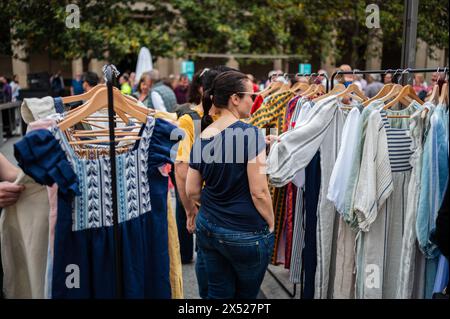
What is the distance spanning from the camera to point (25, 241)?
1.87 meters

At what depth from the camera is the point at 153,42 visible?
12719 millimetres

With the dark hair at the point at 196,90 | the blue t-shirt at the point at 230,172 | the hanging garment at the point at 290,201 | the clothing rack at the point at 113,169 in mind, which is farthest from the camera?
the dark hair at the point at 196,90

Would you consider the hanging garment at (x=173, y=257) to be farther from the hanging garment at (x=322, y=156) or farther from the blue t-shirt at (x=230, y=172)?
the hanging garment at (x=322, y=156)

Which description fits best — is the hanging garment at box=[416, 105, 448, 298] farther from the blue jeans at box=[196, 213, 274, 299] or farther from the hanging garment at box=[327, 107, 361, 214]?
the blue jeans at box=[196, 213, 274, 299]

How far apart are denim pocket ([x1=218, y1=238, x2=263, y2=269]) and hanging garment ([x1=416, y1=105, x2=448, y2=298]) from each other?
0.81 m

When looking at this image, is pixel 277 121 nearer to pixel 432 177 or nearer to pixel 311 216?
pixel 311 216

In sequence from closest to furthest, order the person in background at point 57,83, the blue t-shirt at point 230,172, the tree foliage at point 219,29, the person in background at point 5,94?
the blue t-shirt at point 230,172, the person in background at point 5,94, the tree foliage at point 219,29, the person in background at point 57,83

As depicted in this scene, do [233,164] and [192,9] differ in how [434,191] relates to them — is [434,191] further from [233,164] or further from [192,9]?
[192,9]

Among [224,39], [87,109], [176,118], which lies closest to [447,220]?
[87,109]

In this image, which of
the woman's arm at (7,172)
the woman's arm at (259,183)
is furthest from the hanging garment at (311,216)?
the woman's arm at (7,172)

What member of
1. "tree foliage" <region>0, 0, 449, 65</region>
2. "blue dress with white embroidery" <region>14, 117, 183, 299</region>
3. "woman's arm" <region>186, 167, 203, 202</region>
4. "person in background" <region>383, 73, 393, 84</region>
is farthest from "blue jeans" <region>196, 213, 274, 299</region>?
"tree foliage" <region>0, 0, 449, 65</region>

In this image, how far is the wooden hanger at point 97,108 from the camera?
1.81m

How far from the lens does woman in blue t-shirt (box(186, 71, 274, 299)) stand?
2.19m

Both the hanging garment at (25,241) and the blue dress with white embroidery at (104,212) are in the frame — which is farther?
the hanging garment at (25,241)
